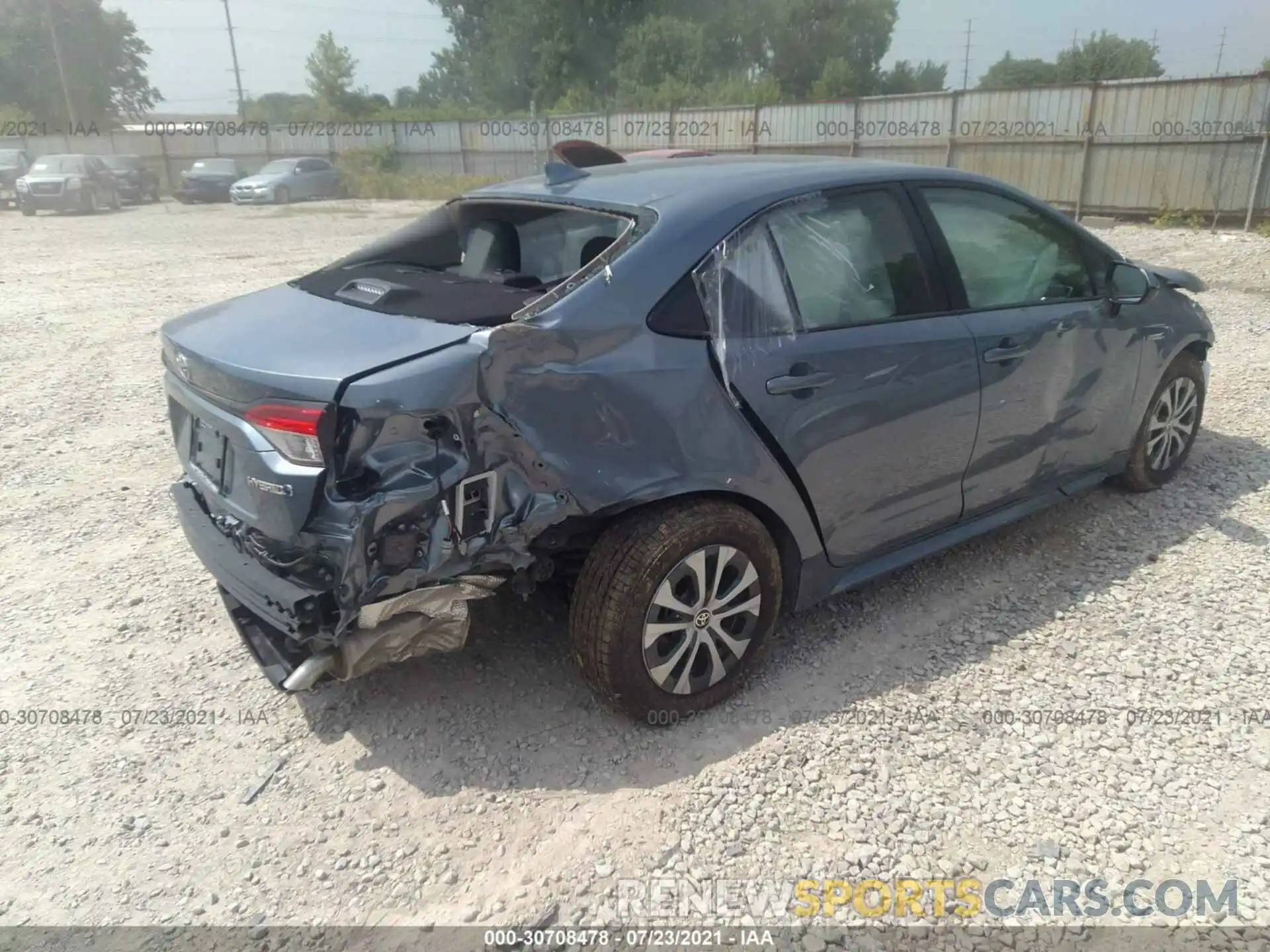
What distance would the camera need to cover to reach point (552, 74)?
42.6 m

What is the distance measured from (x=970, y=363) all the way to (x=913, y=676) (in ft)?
3.84

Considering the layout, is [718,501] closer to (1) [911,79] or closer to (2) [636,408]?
(2) [636,408]

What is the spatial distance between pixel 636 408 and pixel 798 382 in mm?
590

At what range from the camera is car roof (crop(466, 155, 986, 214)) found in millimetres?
2996

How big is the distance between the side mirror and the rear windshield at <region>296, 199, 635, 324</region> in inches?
92.5

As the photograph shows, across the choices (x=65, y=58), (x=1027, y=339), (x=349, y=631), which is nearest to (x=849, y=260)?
(x=1027, y=339)

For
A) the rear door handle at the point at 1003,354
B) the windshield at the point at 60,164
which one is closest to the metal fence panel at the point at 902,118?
the rear door handle at the point at 1003,354

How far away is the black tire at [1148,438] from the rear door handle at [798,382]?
2.19 meters

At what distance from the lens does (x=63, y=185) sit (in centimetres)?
2327

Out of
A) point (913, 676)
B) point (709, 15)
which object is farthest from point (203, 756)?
A: point (709, 15)

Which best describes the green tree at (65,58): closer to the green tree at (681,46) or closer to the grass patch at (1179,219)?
the green tree at (681,46)

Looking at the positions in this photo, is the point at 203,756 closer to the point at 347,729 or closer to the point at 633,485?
the point at 347,729

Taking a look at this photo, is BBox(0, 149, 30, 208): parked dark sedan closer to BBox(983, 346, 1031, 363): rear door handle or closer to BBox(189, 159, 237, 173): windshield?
BBox(189, 159, 237, 173): windshield

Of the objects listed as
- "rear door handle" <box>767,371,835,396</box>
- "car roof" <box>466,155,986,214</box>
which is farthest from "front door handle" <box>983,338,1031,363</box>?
"rear door handle" <box>767,371,835,396</box>
